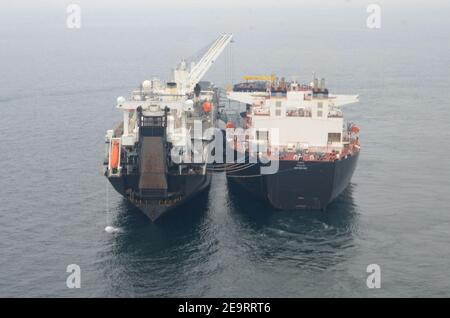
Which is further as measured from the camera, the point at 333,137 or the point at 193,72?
the point at 193,72

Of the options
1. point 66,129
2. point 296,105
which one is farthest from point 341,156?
point 66,129

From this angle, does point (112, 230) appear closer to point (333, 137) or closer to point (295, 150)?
point (295, 150)

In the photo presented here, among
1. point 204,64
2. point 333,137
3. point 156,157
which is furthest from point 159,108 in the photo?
point 204,64

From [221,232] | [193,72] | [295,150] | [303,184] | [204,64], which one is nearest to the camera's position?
[221,232]

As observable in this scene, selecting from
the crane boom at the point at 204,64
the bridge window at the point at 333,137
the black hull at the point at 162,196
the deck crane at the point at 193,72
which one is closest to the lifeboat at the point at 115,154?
the black hull at the point at 162,196

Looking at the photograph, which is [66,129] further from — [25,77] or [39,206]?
[25,77]

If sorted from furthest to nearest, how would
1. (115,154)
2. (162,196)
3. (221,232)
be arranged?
1. (115,154)
2. (162,196)
3. (221,232)

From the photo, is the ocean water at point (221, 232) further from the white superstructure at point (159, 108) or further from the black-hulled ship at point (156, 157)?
the white superstructure at point (159, 108)

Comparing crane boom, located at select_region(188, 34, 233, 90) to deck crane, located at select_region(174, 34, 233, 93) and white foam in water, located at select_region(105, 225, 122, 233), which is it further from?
white foam in water, located at select_region(105, 225, 122, 233)
